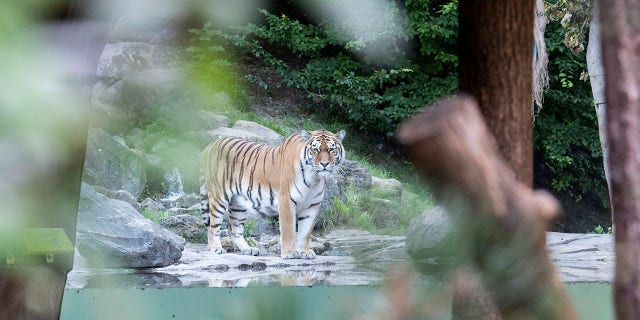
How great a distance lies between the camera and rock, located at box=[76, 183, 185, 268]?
5.15 metres

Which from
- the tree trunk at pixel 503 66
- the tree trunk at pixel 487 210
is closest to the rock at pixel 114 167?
the tree trunk at pixel 503 66

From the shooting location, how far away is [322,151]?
5.94m

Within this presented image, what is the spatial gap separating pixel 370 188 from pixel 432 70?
4.76ft

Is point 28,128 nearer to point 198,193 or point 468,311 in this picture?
point 468,311

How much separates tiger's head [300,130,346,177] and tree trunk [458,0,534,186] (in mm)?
4012

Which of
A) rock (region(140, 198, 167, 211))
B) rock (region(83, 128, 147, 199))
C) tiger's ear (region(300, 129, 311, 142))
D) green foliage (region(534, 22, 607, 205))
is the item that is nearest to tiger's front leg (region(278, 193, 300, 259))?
tiger's ear (region(300, 129, 311, 142))

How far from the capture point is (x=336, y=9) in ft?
1.79

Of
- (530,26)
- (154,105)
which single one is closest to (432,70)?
(154,105)

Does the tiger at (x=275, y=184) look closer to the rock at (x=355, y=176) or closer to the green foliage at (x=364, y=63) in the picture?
the rock at (x=355, y=176)

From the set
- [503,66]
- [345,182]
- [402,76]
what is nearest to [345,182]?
[345,182]

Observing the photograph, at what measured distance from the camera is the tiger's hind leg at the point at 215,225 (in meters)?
5.75

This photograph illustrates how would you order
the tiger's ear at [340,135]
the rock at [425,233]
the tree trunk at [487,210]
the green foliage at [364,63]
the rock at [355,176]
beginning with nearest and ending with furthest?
the tree trunk at [487,210] < the rock at [425,233] < the tiger's ear at [340,135] < the rock at [355,176] < the green foliage at [364,63]

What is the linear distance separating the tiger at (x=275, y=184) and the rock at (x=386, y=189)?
15.2 inches

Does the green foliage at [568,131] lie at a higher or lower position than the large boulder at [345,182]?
higher
